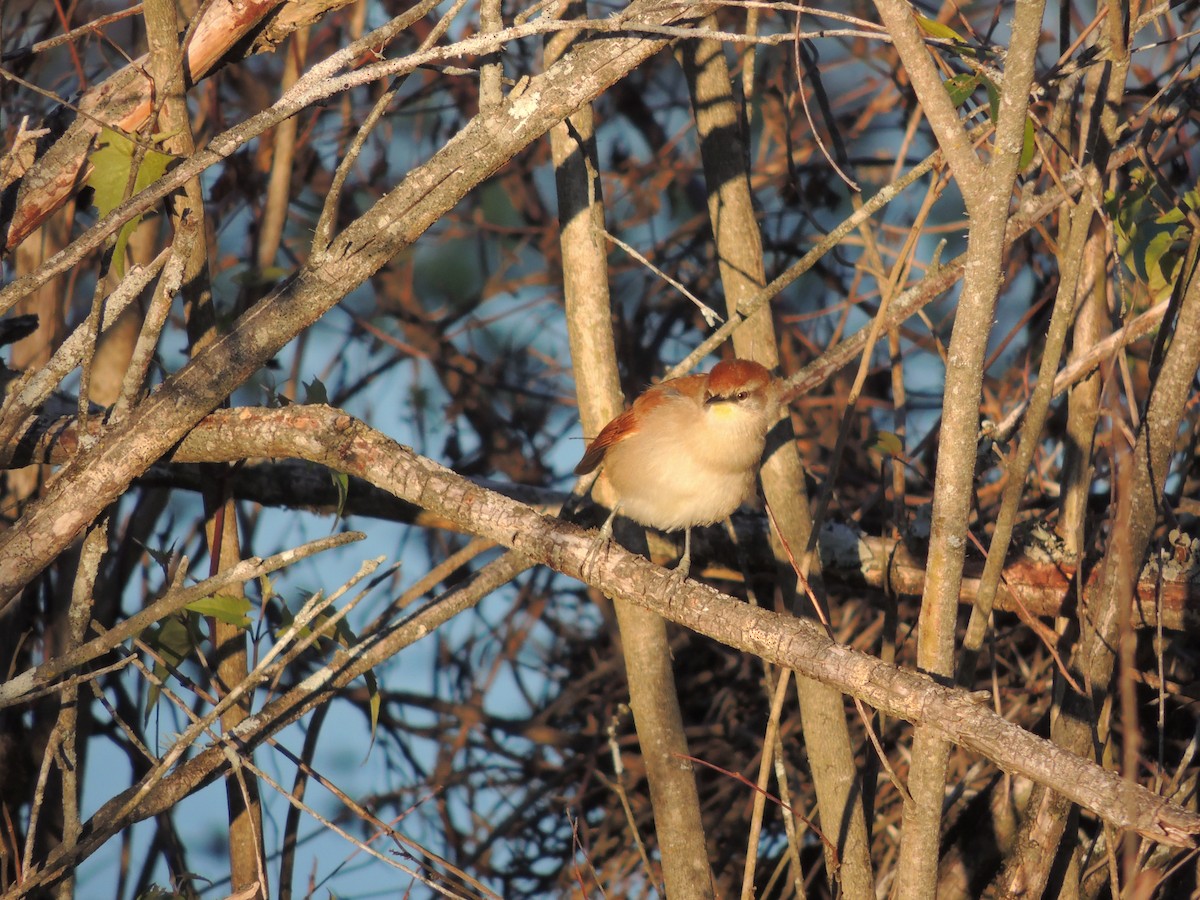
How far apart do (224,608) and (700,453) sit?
1.45 m

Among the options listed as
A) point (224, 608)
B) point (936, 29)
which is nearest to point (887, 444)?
point (936, 29)

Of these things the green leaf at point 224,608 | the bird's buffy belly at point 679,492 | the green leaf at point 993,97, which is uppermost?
the green leaf at point 993,97

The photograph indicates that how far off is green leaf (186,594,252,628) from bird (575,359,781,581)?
3.47 feet

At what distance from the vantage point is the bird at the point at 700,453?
10.8ft

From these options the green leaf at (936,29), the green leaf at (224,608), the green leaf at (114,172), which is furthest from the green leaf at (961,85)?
the green leaf at (224,608)

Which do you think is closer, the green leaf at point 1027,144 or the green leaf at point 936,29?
the green leaf at point 936,29

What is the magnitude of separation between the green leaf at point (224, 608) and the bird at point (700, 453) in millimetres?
1057

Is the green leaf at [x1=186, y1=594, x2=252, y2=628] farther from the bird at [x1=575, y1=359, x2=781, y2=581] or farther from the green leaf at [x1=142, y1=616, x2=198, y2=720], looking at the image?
the bird at [x1=575, y1=359, x2=781, y2=581]

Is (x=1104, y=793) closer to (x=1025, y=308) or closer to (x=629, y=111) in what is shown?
(x=1025, y=308)

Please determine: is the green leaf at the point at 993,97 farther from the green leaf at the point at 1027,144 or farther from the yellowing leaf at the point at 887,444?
the yellowing leaf at the point at 887,444

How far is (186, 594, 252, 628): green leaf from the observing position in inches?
104

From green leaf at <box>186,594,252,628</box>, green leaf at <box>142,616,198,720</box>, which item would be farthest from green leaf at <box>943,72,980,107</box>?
green leaf at <box>142,616,198,720</box>

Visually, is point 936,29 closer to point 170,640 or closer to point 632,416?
point 632,416

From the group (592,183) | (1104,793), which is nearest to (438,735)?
(592,183)
